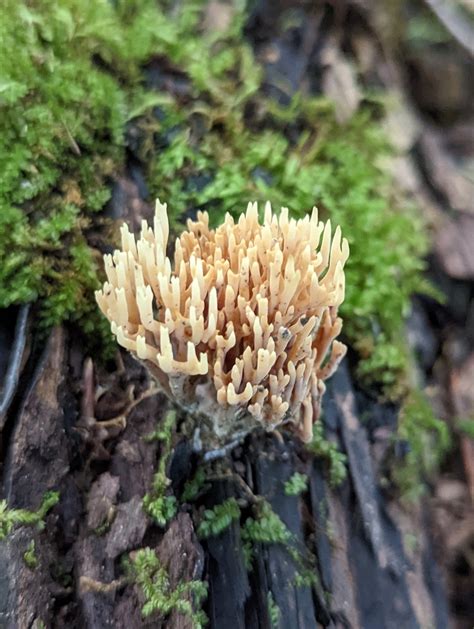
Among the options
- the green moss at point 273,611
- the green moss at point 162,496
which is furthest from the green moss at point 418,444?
the green moss at point 162,496

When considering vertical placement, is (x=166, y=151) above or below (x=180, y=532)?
above

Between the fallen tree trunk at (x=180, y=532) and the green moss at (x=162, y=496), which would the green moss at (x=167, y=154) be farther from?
the fallen tree trunk at (x=180, y=532)

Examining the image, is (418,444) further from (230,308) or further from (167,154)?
(167,154)

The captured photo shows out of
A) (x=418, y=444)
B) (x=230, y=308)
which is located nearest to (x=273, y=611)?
(x=230, y=308)

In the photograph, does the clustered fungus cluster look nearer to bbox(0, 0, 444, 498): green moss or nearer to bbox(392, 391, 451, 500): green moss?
bbox(0, 0, 444, 498): green moss

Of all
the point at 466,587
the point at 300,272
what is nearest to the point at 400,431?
the point at 466,587

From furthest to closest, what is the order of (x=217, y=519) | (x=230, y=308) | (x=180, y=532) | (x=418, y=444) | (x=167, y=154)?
(x=418, y=444)
(x=167, y=154)
(x=217, y=519)
(x=180, y=532)
(x=230, y=308)

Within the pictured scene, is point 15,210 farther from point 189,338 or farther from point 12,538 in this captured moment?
point 12,538
